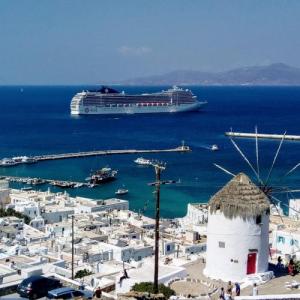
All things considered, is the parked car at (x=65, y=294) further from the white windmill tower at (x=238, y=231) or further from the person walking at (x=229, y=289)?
the white windmill tower at (x=238, y=231)

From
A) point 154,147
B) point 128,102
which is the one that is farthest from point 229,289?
point 128,102

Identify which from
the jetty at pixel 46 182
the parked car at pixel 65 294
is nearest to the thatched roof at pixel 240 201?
the parked car at pixel 65 294

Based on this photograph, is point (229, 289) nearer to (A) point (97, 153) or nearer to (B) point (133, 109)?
(A) point (97, 153)

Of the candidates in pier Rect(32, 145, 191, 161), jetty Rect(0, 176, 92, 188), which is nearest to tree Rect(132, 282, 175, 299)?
jetty Rect(0, 176, 92, 188)

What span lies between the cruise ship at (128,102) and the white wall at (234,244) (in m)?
152

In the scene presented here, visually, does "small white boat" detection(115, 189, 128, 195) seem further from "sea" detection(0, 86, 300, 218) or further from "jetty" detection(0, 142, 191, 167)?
"jetty" detection(0, 142, 191, 167)

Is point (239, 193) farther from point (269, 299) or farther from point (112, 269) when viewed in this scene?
point (112, 269)

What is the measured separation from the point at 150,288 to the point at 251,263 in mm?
3081

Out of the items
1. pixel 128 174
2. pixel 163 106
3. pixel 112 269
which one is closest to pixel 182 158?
pixel 128 174

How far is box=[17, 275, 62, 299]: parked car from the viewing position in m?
14.4

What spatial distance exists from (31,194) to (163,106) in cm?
12601

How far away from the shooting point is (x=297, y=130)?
416 feet

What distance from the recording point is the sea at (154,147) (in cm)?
6581

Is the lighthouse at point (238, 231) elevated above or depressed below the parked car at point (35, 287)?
above
